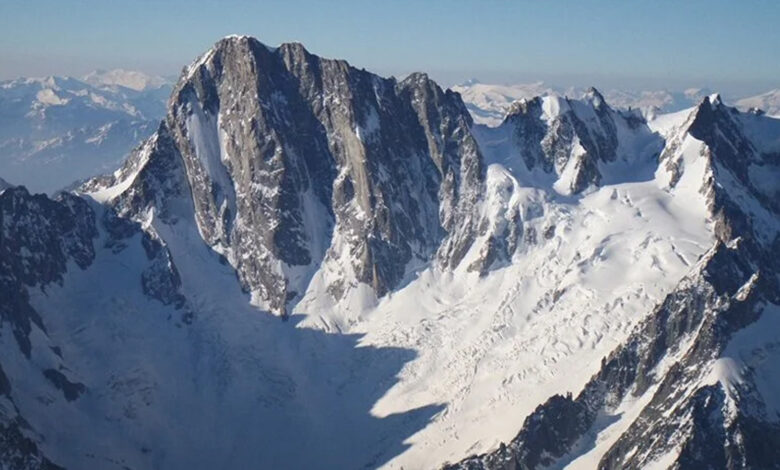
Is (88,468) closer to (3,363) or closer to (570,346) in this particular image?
(3,363)

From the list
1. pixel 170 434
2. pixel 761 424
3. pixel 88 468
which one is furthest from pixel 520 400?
pixel 88 468

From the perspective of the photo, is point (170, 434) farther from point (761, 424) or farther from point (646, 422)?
point (761, 424)

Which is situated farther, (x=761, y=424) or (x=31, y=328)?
(x=31, y=328)

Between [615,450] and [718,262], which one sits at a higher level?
[718,262]

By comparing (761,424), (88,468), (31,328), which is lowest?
(88,468)

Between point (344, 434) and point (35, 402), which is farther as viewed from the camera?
point (344, 434)

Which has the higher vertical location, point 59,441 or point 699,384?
point 699,384

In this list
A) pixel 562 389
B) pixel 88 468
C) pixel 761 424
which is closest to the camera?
pixel 761 424

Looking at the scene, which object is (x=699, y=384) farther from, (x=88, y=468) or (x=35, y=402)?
(x=35, y=402)

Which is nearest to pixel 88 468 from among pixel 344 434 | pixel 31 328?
pixel 31 328

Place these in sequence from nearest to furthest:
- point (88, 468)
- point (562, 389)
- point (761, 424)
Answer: point (761, 424), point (88, 468), point (562, 389)
